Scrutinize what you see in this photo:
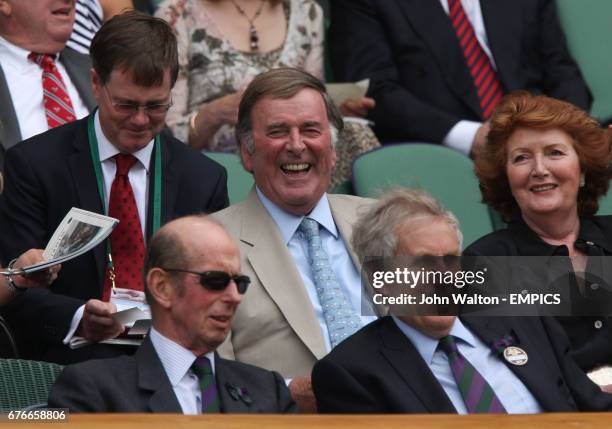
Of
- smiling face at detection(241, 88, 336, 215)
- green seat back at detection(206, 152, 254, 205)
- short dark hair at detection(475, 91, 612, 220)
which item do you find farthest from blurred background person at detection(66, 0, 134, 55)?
short dark hair at detection(475, 91, 612, 220)

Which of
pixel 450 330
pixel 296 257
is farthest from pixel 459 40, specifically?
pixel 450 330

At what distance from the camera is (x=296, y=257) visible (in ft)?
13.0

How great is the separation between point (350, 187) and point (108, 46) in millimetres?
1341

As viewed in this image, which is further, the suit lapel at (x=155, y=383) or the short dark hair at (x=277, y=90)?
the short dark hair at (x=277, y=90)

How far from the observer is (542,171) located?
4340mm

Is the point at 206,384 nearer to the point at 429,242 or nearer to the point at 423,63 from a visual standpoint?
the point at 429,242

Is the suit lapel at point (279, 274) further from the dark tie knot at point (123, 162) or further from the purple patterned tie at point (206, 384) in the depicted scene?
the purple patterned tie at point (206, 384)

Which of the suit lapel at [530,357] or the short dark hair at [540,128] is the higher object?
the short dark hair at [540,128]

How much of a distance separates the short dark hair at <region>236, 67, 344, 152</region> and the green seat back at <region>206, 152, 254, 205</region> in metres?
0.67

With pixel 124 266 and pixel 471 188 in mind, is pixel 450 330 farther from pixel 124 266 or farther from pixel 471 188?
pixel 471 188

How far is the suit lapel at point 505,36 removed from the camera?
5562 mm

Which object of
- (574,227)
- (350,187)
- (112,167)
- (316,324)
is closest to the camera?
(316,324)

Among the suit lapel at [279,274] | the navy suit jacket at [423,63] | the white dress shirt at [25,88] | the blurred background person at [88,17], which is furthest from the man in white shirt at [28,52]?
the navy suit jacket at [423,63]

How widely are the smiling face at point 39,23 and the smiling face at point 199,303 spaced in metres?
1.64
